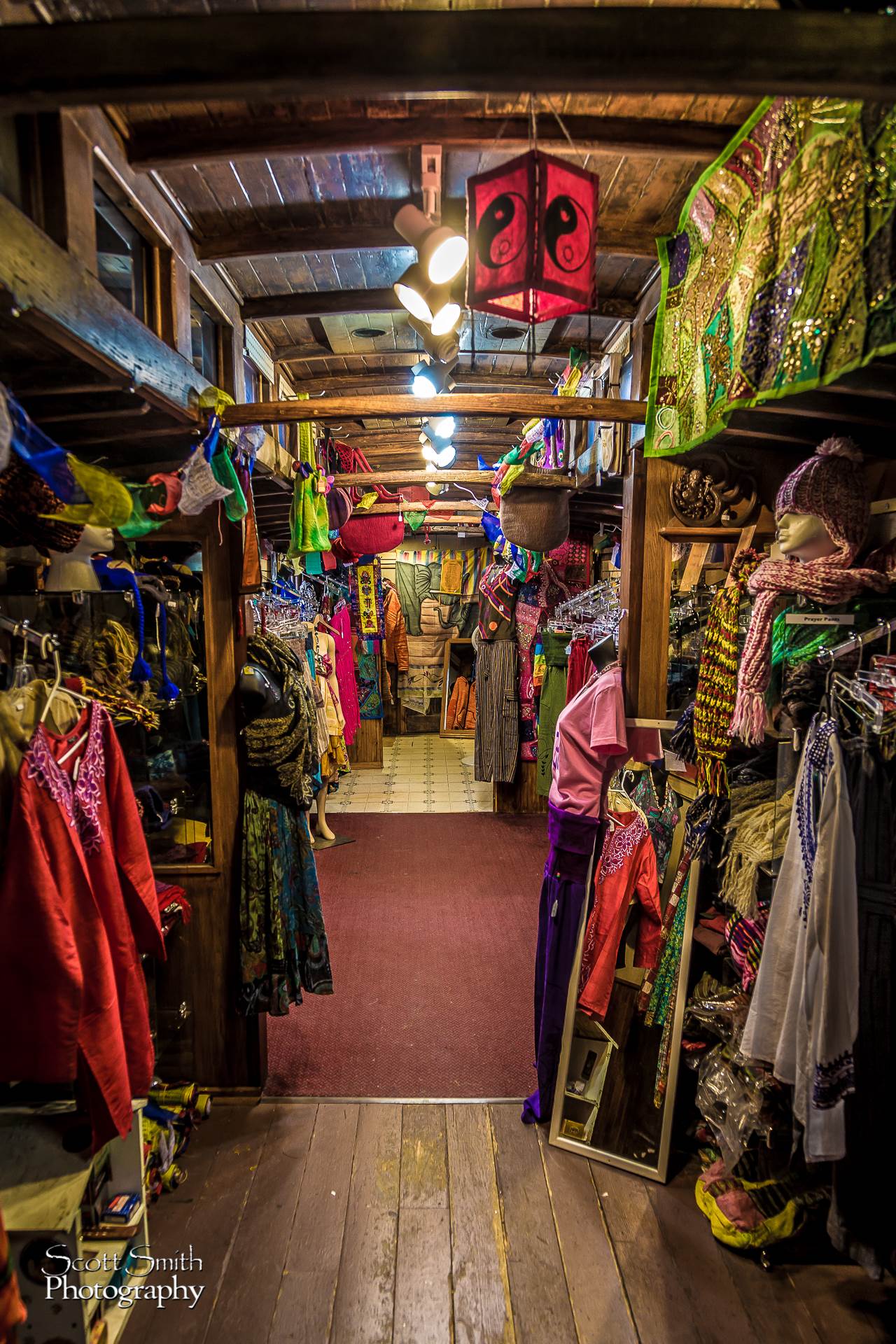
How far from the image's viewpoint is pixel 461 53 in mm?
904

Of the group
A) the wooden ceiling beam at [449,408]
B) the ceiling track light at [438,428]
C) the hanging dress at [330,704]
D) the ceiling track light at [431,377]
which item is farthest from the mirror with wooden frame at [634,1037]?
the hanging dress at [330,704]

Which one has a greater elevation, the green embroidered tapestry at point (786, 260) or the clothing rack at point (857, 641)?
the green embroidered tapestry at point (786, 260)

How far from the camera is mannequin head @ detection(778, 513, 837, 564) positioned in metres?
1.78

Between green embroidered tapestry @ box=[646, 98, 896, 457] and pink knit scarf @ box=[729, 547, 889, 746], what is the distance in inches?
18.2

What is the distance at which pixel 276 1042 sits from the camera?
2.97 m

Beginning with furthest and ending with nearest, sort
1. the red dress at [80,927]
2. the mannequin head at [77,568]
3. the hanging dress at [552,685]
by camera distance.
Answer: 1. the hanging dress at [552,685]
2. the mannequin head at [77,568]
3. the red dress at [80,927]

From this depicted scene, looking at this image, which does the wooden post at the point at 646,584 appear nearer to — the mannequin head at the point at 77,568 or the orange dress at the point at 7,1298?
the mannequin head at the point at 77,568

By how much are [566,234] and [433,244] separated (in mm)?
567

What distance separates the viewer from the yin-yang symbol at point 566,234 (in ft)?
5.15

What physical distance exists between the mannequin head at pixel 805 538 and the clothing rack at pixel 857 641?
25 cm

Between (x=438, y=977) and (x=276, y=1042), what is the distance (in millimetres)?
914

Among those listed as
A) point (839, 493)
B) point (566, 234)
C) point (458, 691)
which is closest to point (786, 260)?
point (566, 234)

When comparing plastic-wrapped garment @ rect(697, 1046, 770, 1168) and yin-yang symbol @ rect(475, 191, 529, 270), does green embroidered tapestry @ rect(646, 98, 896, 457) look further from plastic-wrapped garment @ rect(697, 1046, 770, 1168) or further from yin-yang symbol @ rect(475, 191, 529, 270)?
plastic-wrapped garment @ rect(697, 1046, 770, 1168)

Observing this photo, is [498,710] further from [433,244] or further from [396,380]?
[433,244]
